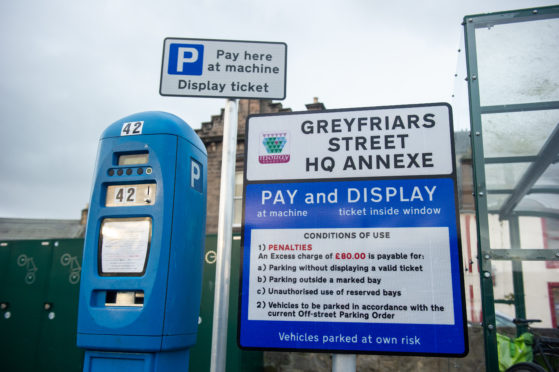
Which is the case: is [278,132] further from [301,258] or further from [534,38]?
[534,38]

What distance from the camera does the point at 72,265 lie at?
584 cm

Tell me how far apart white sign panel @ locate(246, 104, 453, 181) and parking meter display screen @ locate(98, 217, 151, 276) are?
0.79 metres

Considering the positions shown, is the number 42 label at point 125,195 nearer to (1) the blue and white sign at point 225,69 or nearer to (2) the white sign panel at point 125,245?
(2) the white sign panel at point 125,245

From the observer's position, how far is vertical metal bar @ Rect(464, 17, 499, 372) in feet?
6.60

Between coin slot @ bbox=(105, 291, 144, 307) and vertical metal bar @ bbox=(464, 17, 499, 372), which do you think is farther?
coin slot @ bbox=(105, 291, 144, 307)

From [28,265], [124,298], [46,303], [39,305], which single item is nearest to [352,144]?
[124,298]

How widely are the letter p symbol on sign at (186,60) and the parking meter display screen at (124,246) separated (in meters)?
0.93

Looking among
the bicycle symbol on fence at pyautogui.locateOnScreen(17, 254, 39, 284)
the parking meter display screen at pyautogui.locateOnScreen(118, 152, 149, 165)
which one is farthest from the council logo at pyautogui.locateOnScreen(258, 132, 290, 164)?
the bicycle symbol on fence at pyautogui.locateOnScreen(17, 254, 39, 284)

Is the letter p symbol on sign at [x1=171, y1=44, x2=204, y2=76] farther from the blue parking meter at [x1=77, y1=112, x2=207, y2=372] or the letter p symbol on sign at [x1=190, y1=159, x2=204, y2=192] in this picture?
the letter p symbol on sign at [x1=190, y1=159, x2=204, y2=192]

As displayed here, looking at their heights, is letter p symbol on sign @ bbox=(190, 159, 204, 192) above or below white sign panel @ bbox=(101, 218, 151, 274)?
above

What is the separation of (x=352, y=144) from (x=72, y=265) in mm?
5161

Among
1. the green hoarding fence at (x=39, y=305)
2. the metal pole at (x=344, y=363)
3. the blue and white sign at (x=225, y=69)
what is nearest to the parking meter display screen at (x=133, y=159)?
the blue and white sign at (x=225, y=69)

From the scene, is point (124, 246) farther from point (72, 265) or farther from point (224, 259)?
point (72, 265)

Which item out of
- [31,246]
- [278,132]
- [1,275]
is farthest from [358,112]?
[1,275]
